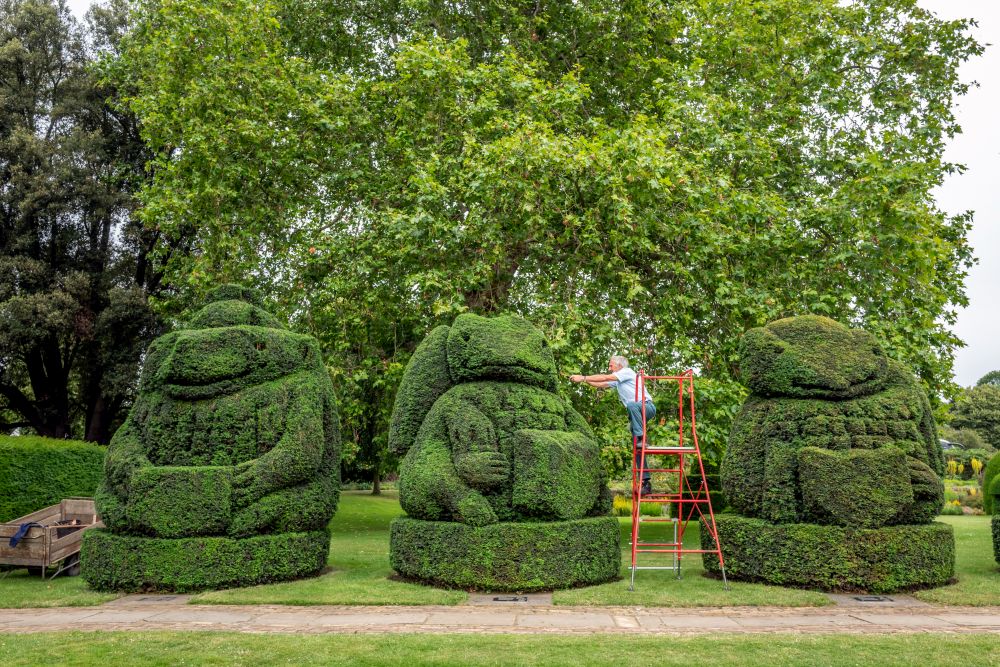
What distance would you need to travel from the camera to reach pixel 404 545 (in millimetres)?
9211

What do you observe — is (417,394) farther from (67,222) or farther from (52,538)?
(67,222)

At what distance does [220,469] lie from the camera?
9.02m

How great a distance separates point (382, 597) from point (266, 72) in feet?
39.9

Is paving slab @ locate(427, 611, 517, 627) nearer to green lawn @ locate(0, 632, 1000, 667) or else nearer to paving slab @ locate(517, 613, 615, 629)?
paving slab @ locate(517, 613, 615, 629)


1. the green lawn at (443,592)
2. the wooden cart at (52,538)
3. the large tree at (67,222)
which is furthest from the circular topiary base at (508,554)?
the large tree at (67,222)

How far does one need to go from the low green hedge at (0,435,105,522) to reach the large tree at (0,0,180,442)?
9.22 meters

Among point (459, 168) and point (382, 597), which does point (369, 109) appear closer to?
point (459, 168)

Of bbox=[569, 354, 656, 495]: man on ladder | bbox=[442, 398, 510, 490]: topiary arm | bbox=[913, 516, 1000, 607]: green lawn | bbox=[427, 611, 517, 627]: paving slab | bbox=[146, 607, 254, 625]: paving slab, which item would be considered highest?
bbox=[569, 354, 656, 495]: man on ladder

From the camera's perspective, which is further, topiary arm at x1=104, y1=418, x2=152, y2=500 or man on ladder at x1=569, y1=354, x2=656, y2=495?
man on ladder at x1=569, y1=354, x2=656, y2=495

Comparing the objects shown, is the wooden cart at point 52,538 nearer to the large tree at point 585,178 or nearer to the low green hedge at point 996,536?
the large tree at point 585,178

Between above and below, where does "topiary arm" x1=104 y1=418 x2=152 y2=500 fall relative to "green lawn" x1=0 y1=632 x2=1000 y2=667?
above

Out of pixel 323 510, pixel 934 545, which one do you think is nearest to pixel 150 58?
pixel 323 510

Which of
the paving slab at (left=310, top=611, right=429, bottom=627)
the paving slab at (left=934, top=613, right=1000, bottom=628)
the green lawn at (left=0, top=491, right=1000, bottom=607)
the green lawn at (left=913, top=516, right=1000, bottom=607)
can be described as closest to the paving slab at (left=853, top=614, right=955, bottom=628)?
the paving slab at (left=934, top=613, right=1000, bottom=628)

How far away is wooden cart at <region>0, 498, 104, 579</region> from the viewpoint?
10.1 metres
